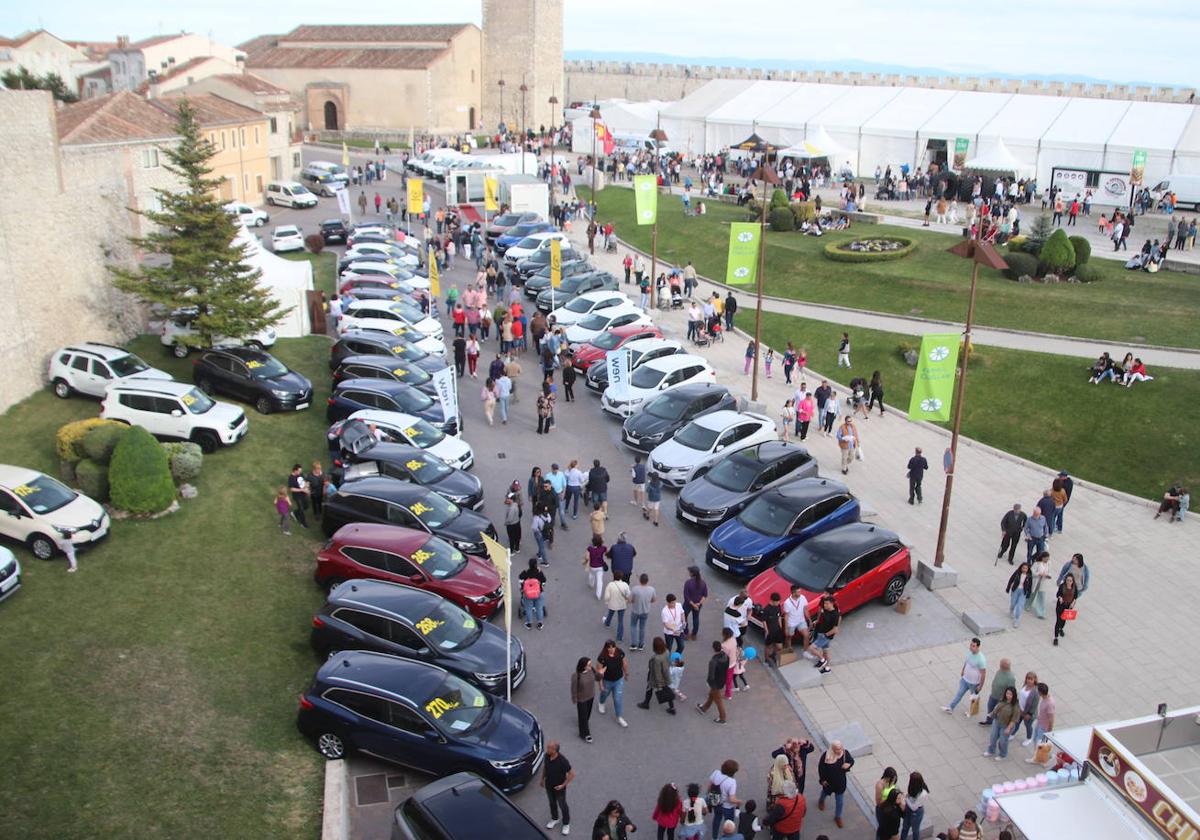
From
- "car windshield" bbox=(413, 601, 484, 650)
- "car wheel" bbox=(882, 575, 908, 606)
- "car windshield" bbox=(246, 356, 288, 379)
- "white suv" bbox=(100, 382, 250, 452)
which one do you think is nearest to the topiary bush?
"white suv" bbox=(100, 382, 250, 452)

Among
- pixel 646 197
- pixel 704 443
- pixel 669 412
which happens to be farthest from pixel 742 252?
pixel 646 197

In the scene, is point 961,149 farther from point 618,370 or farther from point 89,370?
point 89,370

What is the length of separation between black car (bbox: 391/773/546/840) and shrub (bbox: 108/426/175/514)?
391 inches

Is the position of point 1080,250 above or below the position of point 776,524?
above

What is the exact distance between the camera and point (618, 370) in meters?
24.0

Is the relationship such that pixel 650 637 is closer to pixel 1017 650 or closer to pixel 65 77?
pixel 1017 650

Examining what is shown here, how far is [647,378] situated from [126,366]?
1255 cm

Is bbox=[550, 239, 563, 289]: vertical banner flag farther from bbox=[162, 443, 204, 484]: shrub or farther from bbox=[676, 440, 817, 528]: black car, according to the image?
bbox=[162, 443, 204, 484]: shrub

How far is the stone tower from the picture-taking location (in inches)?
3086

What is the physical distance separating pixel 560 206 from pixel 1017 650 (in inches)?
1452

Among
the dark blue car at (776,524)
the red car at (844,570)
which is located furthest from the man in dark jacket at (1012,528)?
the dark blue car at (776,524)

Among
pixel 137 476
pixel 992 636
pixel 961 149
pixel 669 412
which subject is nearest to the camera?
pixel 992 636

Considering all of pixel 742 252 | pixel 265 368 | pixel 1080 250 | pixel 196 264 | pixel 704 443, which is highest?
pixel 742 252

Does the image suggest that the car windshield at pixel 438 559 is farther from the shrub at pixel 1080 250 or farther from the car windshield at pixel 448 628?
the shrub at pixel 1080 250
